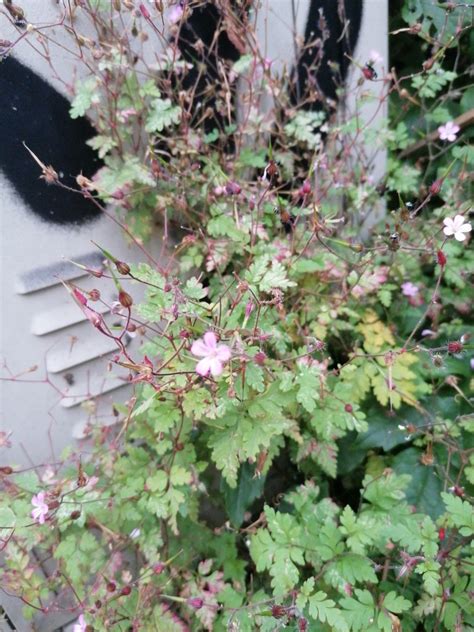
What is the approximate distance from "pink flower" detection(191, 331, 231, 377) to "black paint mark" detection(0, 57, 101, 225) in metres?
0.99

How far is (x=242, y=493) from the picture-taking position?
1.62 m

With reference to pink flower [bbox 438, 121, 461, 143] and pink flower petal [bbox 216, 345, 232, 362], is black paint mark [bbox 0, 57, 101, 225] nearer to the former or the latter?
pink flower petal [bbox 216, 345, 232, 362]

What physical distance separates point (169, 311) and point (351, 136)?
1386 millimetres

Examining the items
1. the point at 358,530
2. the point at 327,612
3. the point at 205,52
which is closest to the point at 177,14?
the point at 205,52

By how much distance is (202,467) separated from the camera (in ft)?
4.91

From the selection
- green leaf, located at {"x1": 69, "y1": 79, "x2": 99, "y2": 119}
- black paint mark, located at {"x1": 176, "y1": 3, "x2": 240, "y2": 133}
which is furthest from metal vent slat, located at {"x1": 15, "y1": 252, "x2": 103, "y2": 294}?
black paint mark, located at {"x1": 176, "y1": 3, "x2": 240, "y2": 133}

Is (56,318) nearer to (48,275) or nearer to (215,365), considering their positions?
(48,275)

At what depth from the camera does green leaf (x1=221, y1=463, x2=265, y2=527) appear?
160cm

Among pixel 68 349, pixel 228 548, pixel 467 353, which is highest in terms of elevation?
pixel 68 349

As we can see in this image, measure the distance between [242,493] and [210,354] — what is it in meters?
0.76

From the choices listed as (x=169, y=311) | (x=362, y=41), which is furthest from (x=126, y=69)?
(x=362, y=41)

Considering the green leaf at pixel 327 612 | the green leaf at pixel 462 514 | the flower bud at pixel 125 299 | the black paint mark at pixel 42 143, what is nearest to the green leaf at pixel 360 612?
the green leaf at pixel 327 612

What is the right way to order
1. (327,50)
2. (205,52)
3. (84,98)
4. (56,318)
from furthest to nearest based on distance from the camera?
1. (327,50)
2. (205,52)
3. (56,318)
4. (84,98)

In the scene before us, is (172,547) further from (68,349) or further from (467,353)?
(467,353)
